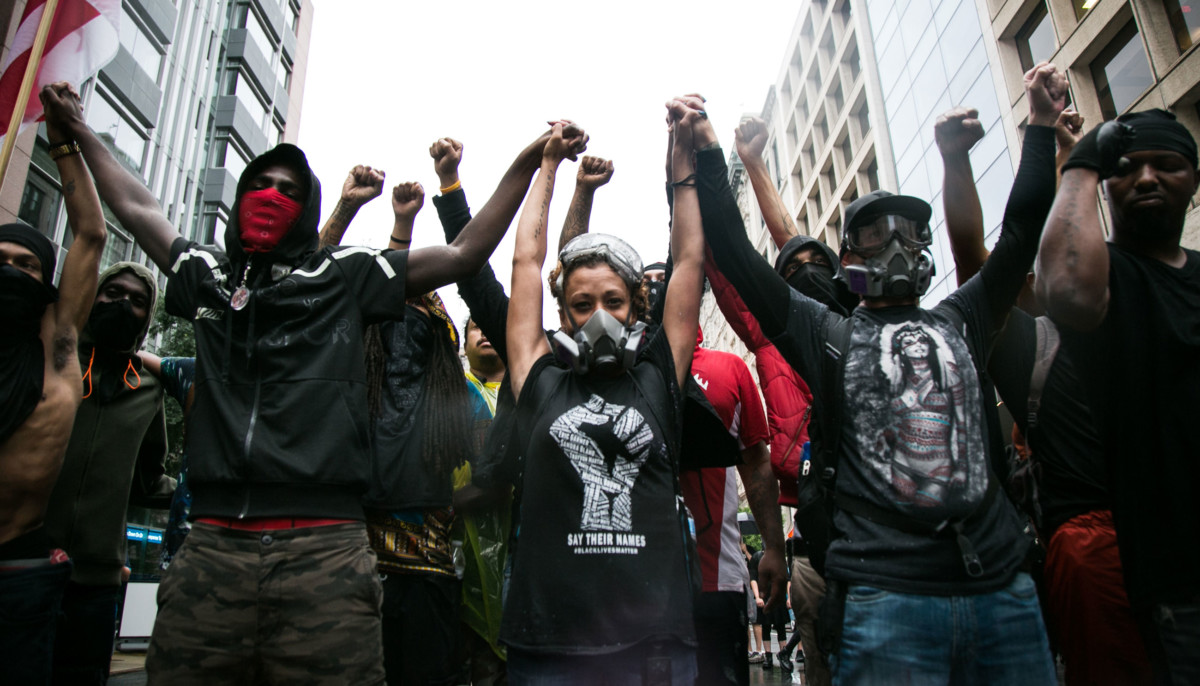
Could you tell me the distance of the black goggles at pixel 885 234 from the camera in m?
2.53

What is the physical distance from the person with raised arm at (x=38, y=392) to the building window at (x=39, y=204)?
711 inches

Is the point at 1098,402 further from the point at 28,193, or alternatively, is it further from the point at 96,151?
the point at 28,193

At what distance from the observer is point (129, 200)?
2.80 metres

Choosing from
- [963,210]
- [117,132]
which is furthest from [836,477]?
[117,132]

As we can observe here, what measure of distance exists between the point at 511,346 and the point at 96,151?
1.91 m

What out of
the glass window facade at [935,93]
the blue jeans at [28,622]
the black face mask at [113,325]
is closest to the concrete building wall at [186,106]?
the black face mask at [113,325]

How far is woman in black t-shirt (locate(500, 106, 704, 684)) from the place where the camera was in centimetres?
198

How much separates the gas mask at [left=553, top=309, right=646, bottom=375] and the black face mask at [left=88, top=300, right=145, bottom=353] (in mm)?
2593

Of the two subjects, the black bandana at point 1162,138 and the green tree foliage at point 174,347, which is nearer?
the black bandana at point 1162,138

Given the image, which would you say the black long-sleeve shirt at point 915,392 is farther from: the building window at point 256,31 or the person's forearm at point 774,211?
the building window at point 256,31

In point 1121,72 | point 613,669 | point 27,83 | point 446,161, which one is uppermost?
point 1121,72

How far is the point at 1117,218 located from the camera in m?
2.50

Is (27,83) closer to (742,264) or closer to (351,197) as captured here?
(351,197)

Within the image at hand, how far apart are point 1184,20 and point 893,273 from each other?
16.1m
